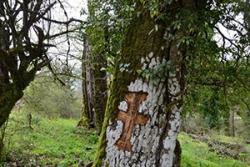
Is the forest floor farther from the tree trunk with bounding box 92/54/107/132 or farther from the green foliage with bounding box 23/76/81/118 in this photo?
the tree trunk with bounding box 92/54/107/132

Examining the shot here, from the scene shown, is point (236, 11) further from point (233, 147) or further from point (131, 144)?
point (233, 147)

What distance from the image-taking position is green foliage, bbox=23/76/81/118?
13.4 metres

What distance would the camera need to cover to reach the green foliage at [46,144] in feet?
35.9

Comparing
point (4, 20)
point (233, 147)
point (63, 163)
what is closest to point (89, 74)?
point (63, 163)

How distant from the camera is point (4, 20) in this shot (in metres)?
9.12

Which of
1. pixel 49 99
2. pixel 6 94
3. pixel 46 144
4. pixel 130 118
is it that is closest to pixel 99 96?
pixel 46 144

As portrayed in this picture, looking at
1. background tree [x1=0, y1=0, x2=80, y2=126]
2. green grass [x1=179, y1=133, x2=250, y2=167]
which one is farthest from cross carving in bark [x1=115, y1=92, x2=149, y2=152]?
green grass [x1=179, y1=133, x2=250, y2=167]

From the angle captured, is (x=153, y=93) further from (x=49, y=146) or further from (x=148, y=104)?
(x=49, y=146)

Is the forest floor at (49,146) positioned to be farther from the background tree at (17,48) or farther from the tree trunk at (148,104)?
the tree trunk at (148,104)

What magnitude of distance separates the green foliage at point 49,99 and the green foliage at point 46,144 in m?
0.72

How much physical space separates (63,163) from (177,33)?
6.62 metres

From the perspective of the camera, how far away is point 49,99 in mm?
20516

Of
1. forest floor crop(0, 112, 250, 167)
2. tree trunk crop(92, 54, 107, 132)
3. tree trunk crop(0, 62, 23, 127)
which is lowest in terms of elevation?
forest floor crop(0, 112, 250, 167)

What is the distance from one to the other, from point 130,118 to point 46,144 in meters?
9.61
